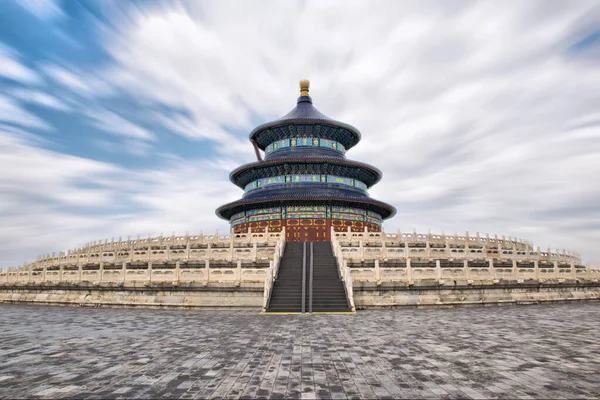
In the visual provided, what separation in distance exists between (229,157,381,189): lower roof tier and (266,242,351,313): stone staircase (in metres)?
19.7

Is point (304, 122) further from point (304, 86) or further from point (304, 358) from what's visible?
point (304, 358)

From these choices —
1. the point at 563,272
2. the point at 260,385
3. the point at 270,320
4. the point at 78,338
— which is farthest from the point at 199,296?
the point at 563,272

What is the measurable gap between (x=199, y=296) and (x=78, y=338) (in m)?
8.26

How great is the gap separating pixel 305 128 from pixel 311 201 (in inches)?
468

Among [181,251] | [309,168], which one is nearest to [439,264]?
[181,251]

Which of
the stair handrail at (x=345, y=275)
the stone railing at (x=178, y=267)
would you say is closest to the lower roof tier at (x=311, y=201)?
the stone railing at (x=178, y=267)

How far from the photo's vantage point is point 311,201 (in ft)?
134

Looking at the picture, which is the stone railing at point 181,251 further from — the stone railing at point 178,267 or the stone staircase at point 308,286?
the stone staircase at point 308,286

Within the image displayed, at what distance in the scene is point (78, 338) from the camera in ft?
35.6

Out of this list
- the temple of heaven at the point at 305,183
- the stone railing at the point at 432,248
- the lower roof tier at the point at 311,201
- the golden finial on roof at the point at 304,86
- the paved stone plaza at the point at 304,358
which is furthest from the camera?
the golden finial on roof at the point at 304,86

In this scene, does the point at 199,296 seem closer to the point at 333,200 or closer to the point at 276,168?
the point at 333,200

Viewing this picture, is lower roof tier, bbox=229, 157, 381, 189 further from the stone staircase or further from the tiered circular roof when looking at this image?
the stone staircase

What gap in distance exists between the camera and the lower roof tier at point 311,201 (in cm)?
3991

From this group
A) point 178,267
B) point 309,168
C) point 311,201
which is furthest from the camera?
point 309,168
